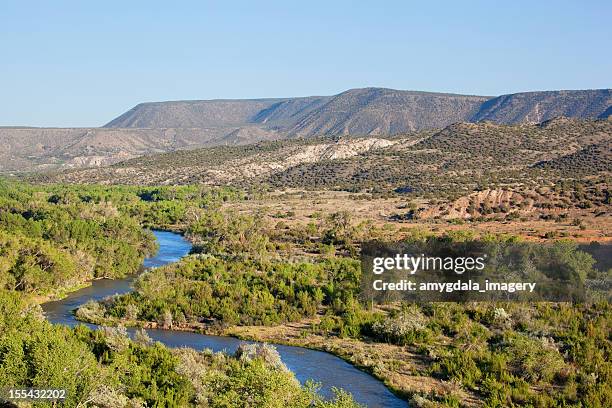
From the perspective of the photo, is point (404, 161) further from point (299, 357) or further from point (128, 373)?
point (128, 373)

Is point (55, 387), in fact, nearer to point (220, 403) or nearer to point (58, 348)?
point (58, 348)
